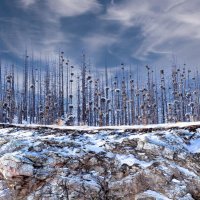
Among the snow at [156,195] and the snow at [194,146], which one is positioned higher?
the snow at [194,146]

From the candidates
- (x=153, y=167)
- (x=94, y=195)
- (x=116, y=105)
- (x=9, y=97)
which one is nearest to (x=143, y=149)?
(x=153, y=167)

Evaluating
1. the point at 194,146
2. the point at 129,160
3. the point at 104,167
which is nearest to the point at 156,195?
the point at 129,160

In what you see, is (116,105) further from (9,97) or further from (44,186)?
(44,186)

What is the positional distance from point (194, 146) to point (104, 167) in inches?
141

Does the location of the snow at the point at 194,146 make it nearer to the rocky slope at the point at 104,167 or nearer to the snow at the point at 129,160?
the rocky slope at the point at 104,167

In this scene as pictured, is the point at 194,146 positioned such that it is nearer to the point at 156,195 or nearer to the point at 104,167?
the point at 156,195

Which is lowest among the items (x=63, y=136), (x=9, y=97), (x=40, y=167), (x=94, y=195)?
(x=94, y=195)

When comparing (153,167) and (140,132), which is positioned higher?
(140,132)

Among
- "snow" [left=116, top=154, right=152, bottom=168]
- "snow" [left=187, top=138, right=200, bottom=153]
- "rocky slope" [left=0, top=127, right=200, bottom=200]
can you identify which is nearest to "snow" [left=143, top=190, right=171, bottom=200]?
"rocky slope" [left=0, top=127, right=200, bottom=200]

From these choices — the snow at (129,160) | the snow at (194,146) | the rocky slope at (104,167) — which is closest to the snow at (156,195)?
the rocky slope at (104,167)

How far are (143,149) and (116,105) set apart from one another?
6188 cm

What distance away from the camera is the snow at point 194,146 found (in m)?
12.9

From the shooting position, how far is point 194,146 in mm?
13211

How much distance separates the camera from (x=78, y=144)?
1341cm
